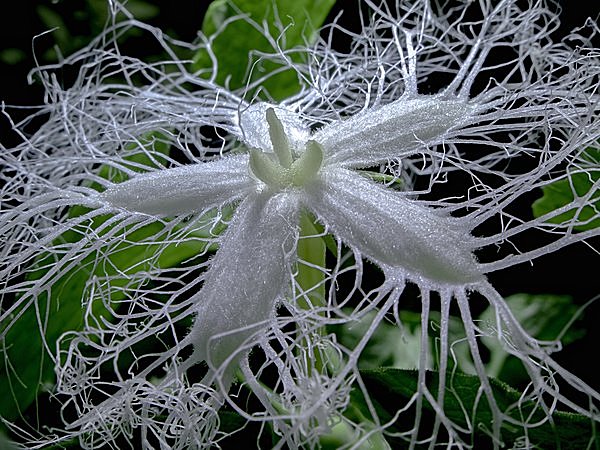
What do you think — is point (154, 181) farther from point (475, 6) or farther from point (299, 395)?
point (475, 6)

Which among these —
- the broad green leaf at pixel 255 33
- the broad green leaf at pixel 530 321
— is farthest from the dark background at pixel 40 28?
the broad green leaf at pixel 530 321

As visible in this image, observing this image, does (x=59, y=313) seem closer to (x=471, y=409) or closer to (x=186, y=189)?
(x=186, y=189)

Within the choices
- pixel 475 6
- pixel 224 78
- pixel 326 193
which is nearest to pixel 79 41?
pixel 224 78

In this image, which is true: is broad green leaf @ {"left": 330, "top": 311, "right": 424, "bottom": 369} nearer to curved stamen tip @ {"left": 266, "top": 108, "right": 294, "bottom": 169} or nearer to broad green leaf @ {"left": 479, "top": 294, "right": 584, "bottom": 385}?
broad green leaf @ {"left": 479, "top": 294, "right": 584, "bottom": 385}

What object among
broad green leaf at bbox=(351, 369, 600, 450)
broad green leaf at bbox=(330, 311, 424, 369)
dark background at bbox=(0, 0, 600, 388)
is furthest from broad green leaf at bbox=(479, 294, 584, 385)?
dark background at bbox=(0, 0, 600, 388)

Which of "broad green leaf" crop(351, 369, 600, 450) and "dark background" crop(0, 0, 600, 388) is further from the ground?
"dark background" crop(0, 0, 600, 388)

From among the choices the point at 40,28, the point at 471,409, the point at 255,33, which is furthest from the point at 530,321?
the point at 40,28
